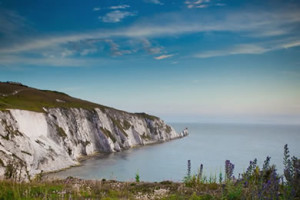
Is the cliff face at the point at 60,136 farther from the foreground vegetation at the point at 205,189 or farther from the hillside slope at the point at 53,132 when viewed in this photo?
the foreground vegetation at the point at 205,189

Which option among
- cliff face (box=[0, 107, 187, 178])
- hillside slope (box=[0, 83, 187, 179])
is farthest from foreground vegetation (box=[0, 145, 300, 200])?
hillside slope (box=[0, 83, 187, 179])

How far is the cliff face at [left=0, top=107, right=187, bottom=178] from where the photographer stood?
163 feet

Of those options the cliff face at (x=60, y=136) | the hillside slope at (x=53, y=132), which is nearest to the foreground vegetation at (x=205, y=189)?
the cliff face at (x=60, y=136)

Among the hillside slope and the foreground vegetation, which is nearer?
the foreground vegetation

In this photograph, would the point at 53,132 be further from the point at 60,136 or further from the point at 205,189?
the point at 205,189

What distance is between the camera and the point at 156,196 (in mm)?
9867

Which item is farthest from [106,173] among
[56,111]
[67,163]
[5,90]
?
[5,90]

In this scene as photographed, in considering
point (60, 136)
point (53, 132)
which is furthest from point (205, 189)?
point (60, 136)

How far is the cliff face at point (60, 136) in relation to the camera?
49.8 m

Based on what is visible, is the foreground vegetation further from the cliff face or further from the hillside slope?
the hillside slope

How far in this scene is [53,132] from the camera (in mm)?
74312

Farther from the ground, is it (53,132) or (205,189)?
(53,132)

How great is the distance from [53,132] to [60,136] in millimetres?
2415

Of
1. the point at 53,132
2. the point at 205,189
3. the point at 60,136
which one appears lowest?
the point at 205,189
